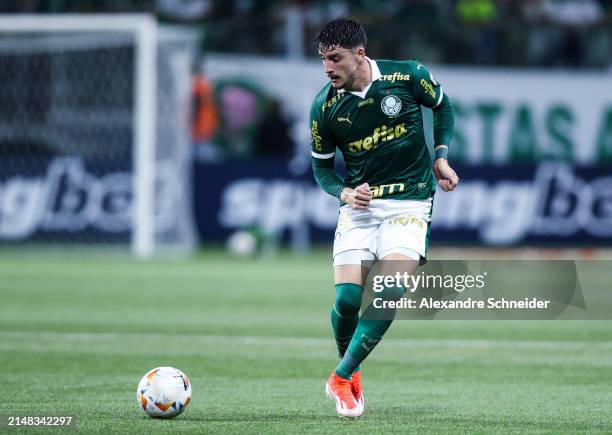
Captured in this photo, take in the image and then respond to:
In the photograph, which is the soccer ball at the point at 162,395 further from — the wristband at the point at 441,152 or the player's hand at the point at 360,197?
the wristband at the point at 441,152

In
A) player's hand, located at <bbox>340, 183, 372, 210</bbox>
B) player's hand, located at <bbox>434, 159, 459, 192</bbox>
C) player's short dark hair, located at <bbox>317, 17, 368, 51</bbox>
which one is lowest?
player's hand, located at <bbox>340, 183, 372, 210</bbox>

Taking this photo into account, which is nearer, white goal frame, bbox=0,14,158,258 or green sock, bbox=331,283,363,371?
green sock, bbox=331,283,363,371

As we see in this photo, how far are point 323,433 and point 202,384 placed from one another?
2.07 metres

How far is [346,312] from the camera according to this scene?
707cm

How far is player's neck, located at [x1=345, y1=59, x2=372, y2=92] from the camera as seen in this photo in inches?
277

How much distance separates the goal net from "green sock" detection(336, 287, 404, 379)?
1298 centimetres

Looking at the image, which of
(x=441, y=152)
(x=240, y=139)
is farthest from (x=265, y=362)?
(x=240, y=139)

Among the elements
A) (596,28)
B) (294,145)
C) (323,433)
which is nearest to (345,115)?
(323,433)

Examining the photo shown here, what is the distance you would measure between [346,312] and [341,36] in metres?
1.52

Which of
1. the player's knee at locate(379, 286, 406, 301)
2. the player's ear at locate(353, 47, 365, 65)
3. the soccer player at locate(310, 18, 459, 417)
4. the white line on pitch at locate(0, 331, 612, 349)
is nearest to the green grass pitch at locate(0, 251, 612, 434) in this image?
the white line on pitch at locate(0, 331, 612, 349)

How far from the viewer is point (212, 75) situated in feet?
72.9

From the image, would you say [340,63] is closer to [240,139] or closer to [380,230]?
[380,230]

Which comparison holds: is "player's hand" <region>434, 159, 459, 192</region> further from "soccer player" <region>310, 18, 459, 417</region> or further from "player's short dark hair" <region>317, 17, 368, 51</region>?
"player's short dark hair" <region>317, 17, 368, 51</region>

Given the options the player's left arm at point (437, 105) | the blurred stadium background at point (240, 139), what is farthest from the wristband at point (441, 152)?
the blurred stadium background at point (240, 139)
